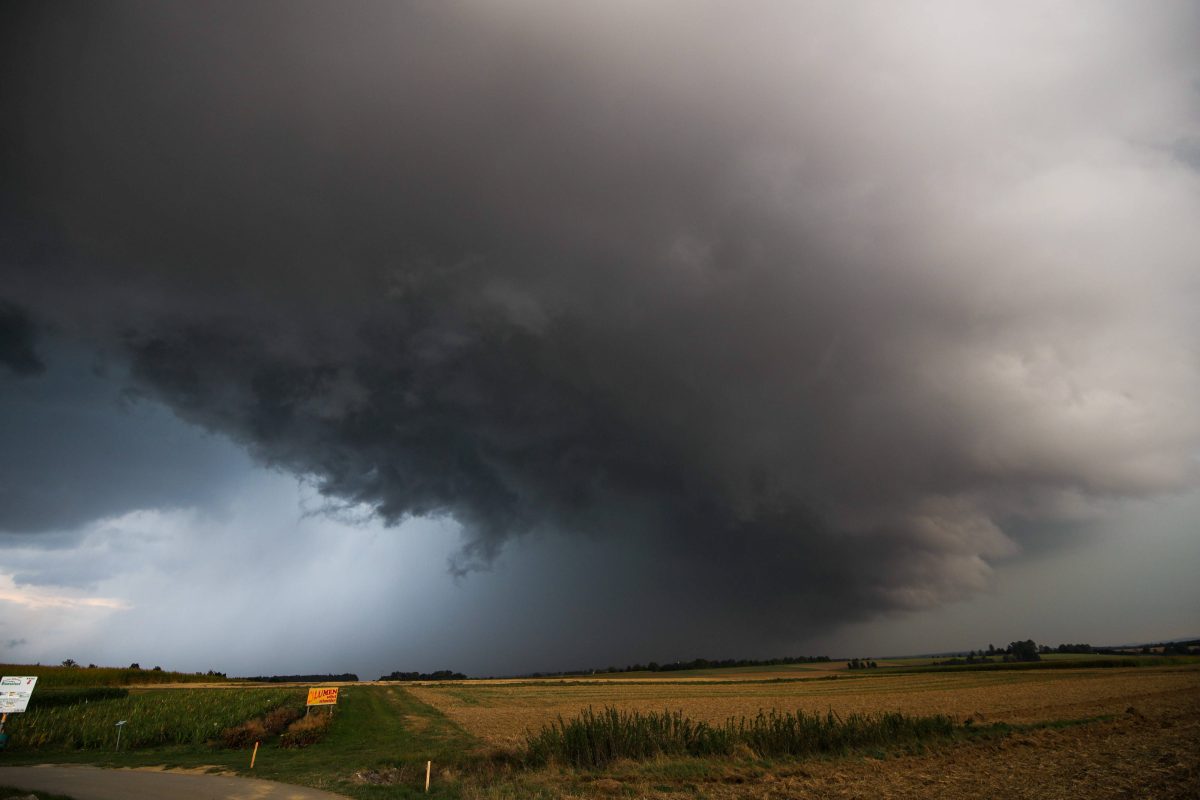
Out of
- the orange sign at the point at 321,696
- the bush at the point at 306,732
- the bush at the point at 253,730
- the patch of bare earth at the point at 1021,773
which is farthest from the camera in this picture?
the orange sign at the point at 321,696

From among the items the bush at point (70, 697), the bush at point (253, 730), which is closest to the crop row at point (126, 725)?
the bush at point (253, 730)

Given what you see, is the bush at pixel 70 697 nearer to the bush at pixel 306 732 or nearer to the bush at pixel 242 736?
the bush at pixel 242 736

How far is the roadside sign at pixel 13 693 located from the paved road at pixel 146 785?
350 centimetres

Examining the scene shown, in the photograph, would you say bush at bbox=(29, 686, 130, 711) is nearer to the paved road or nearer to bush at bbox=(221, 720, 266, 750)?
bush at bbox=(221, 720, 266, 750)

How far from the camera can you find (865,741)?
3081 cm

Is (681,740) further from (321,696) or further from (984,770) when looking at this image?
(321,696)

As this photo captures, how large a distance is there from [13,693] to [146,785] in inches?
532

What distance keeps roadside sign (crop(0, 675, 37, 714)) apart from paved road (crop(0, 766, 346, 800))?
11.5 ft

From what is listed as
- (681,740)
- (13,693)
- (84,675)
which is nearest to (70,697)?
(84,675)

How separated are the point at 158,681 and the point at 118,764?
10823cm

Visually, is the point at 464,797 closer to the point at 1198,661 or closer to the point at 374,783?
the point at 374,783

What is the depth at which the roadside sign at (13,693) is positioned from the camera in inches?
1137

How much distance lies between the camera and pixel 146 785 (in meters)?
22.5

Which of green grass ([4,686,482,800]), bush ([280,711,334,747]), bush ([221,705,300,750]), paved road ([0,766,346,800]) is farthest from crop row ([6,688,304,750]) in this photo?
paved road ([0,766,346,800])
